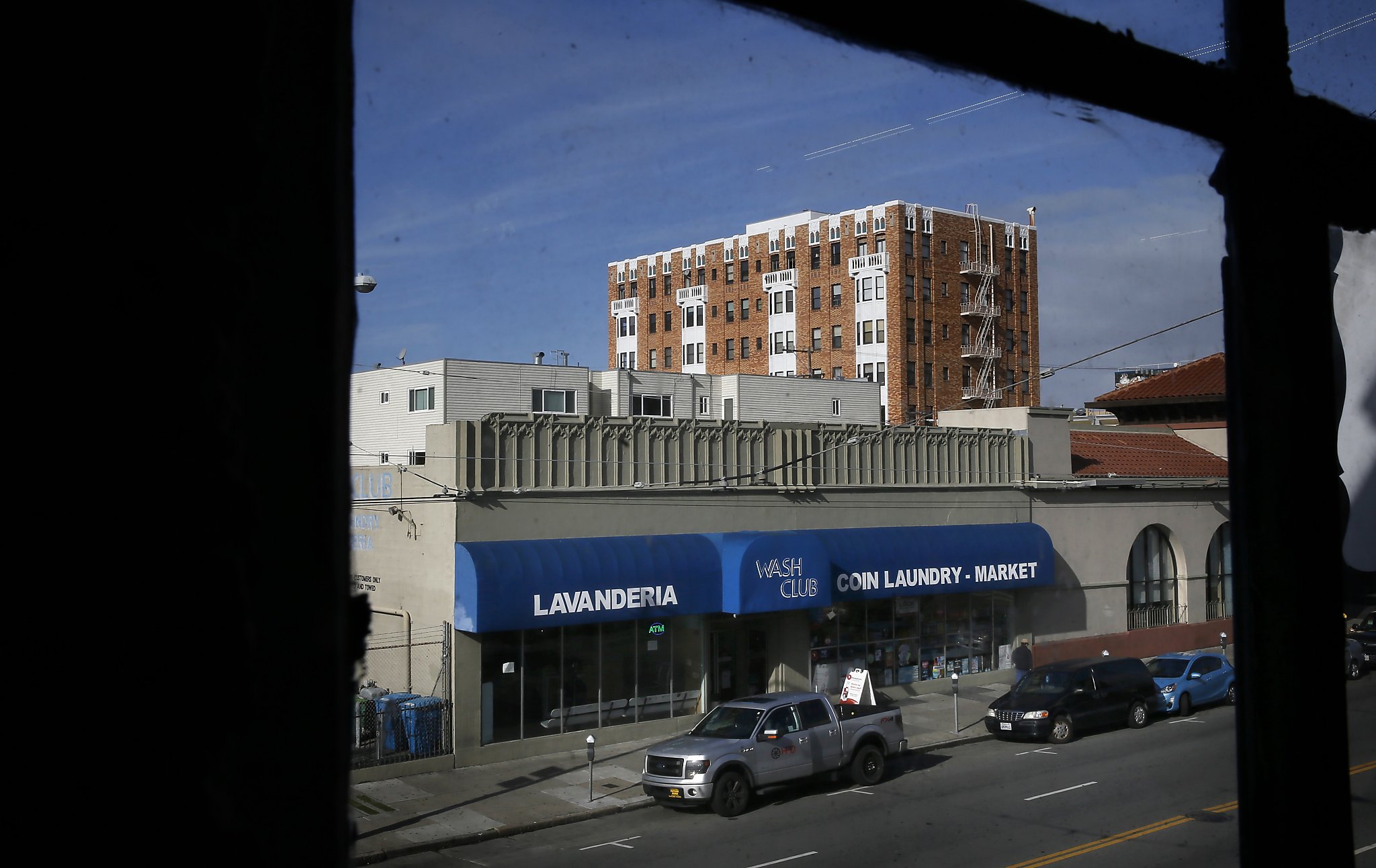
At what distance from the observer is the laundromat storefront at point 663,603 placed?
64.1 feet

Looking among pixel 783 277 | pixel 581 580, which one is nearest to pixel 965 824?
pixel 581 580

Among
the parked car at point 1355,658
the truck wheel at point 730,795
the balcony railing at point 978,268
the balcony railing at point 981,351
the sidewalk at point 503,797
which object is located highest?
the balcony railing at point 978,268

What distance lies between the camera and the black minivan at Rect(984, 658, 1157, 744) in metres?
20.0

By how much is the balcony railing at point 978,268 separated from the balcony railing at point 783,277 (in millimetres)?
18162

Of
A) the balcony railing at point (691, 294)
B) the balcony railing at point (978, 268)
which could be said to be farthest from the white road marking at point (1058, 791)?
the balcony railing at point (691, 294)

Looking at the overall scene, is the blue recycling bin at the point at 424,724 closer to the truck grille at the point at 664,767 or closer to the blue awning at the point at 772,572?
the truck grille at the point at 664,767

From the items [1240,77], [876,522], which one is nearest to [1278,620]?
[1240,77]

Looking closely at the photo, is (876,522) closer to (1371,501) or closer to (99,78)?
(1371,501)

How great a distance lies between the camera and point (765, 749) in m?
16.1

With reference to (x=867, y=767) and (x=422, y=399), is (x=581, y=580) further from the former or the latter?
(x=422, y=399)

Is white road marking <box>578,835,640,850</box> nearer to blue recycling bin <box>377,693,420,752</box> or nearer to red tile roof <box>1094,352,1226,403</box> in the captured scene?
blue recycling bin <box>377,693,420,752</box>

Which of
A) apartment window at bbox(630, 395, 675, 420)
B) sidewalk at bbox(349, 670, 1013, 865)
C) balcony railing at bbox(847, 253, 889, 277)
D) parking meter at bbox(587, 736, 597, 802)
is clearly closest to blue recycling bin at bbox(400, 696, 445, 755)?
sidewalk at bbox(349, 670, 1013, 865)

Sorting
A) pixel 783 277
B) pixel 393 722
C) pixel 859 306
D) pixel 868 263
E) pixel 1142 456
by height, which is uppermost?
pixel 783 277

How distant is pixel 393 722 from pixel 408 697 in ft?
1.65
